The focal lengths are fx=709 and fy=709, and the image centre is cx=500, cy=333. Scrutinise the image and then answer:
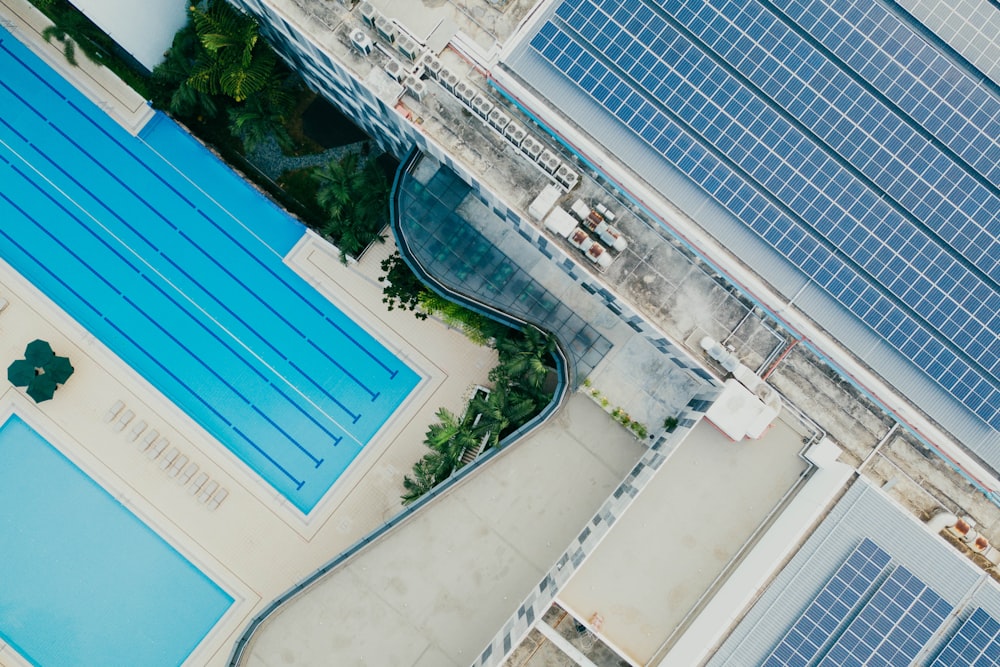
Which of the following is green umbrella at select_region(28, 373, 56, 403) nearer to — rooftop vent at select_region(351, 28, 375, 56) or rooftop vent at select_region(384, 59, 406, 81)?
rooftop vent at select_region(351, 28, 375, 56)

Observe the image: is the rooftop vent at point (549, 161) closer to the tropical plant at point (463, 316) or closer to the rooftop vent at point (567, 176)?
the rooftop vent at point (567, 176)

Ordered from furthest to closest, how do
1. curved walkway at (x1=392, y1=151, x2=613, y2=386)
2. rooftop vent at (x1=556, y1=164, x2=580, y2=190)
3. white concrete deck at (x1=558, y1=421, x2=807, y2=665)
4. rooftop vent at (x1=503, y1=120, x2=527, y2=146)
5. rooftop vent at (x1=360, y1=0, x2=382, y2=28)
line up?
1. curved walkway at (x1=392, y1=151, x2=613, y2=386)
2. white concrete deck at (x1=558, y1=421, x2=807, y2=665)
3. rooftop vent at (x1=556, y1=164, x2=580, y2=190)
4. rooftop vent at (x1=503, y1=120, x2=527, y2=146)
5. rooftop vent at (x1=360, y1=0, x2=382, y2=28)

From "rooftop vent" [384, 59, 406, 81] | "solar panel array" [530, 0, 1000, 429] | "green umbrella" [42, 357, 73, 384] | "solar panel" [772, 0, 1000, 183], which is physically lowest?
"green umbrella" [42, 357, 73, 384]

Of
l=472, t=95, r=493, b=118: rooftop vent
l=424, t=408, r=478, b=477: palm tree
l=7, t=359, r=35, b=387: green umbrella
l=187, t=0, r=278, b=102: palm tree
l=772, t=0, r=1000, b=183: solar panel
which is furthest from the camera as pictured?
l=7, t=359, r=35, b=387: green umbrella

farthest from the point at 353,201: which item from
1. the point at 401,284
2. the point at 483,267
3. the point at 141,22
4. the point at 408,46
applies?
the point at 141,22

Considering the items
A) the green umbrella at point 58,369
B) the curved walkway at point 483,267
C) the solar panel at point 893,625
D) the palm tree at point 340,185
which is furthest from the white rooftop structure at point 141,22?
the solar panel at point 893,625

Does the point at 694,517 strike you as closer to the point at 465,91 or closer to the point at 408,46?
the point at 465,91

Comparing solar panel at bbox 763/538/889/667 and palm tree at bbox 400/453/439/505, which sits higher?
solar panel at bbox 763/538/889/667

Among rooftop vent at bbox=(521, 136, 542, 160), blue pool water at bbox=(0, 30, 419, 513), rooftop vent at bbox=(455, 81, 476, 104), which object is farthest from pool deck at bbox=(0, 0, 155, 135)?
rooftop vent at bbox=(521, 136, 542, 160)
